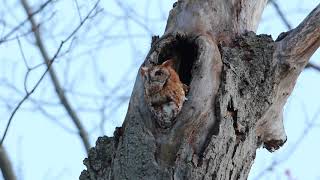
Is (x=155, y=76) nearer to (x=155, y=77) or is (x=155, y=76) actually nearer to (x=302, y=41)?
(x=155, y=77)

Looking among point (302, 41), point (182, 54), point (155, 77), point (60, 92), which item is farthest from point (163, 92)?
point (60, 92)

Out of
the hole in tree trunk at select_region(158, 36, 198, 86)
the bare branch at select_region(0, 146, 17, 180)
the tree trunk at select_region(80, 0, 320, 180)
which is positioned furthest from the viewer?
the bare branch at select_region(0, 146, 17, 180)

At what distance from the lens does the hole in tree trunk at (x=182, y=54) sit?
1500mm

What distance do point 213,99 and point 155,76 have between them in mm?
143

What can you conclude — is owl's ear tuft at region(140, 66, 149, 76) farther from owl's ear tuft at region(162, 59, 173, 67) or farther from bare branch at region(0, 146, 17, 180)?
bare branch at region(0, 146, 17, 180)

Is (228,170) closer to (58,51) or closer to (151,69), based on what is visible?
(151,69)

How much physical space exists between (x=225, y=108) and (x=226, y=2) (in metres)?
0.34

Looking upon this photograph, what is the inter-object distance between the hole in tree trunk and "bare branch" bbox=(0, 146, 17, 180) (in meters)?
1.03

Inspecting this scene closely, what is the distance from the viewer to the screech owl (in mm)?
1358

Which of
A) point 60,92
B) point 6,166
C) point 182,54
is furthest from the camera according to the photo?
point 60,92

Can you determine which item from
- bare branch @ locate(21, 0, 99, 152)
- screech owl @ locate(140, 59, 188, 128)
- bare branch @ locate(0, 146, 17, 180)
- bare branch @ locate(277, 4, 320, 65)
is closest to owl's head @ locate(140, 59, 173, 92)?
screech owl @ locate(140, 59, 188, 128)

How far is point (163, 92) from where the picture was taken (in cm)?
139

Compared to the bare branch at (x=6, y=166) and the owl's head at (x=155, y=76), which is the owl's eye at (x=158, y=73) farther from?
the bare branch at (x=6, y=166)

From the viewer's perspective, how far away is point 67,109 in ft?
11.4
